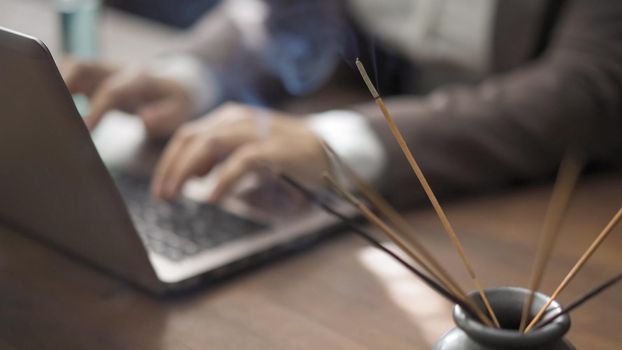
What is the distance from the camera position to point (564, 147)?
1.23 meters

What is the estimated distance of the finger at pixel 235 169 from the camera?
3.45 ft

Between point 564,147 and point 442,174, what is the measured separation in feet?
0.62

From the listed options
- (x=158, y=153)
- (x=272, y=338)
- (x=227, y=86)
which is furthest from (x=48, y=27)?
(x=272, y=338)

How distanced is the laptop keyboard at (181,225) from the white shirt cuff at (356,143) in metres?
0.19

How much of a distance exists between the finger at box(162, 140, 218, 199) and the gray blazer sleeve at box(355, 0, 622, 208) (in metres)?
0.23

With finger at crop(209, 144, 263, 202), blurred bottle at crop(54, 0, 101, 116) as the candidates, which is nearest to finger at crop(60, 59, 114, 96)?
blurred bottle at crop(54, 0, 101, 116)

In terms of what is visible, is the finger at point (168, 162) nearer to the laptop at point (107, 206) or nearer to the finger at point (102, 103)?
the laptop at point (107, 206)

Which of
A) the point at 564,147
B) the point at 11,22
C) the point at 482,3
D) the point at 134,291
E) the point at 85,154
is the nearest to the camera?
the point at 85,154

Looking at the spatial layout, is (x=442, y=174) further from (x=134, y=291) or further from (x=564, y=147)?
(x=134, y=291)

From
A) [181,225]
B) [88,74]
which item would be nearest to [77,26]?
[88,74]

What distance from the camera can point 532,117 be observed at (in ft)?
4.02

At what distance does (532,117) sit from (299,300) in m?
0.49

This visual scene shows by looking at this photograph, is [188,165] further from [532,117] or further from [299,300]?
[532,117]

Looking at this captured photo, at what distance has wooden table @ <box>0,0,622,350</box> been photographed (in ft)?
2.66
